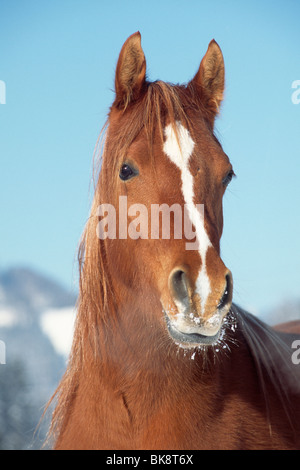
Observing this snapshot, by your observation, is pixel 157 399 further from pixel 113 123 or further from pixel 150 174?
pixel 113 123

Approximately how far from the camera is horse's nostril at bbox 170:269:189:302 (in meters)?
2.45

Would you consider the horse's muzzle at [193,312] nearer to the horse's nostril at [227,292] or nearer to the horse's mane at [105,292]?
the horse's nostril at [227,292]

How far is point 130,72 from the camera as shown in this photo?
331cm

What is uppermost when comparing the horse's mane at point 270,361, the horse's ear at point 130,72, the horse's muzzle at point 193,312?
Result: the horse's ear at point 130,72

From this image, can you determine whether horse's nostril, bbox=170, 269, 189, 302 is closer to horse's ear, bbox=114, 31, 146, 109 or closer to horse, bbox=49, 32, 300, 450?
horse, bbox=49, 32, 300, 450

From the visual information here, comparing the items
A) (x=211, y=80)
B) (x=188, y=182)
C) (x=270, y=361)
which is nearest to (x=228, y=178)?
(x=188, y=182)

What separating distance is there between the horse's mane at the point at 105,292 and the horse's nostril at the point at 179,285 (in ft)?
2.41

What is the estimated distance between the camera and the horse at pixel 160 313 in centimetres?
259

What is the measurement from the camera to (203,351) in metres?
2.98

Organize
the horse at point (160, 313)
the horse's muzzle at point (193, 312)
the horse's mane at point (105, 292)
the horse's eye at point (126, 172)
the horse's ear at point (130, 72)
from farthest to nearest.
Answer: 1. the horse's ear at point (130, 72)
2. the horse's mane at point (105, 292)
3. the horse's eye at point (126, 172)
4. the horse at point (160, 313)
5. the horse's muzzle at point (193, 312)

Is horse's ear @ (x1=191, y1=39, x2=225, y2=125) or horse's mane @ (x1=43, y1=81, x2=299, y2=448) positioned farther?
horse's ear @ (x1=191, y1=39, x2=225, y2=125)

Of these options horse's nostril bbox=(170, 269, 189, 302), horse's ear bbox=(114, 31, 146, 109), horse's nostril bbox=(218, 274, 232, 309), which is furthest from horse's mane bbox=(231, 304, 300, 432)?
horse's ear bbox=(114, 31, 146, 109)

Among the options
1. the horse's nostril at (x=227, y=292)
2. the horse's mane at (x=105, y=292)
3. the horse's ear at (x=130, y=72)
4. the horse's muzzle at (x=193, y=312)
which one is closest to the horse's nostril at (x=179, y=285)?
the horse's muzzle at (x=193, y=312)

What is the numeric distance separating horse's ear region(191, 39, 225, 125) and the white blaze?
678 millimetres
